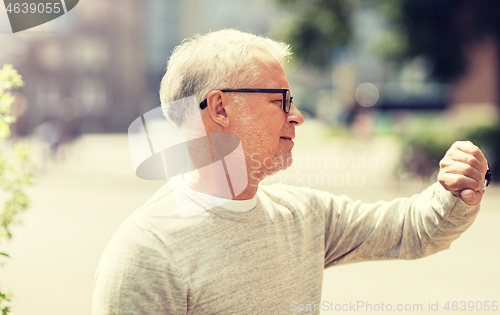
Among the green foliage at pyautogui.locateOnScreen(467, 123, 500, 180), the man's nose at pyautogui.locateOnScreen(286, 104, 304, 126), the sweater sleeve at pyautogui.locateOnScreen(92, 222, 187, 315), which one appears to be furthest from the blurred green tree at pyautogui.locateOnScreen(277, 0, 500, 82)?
the sweater sleeve at pyautogui.locateOnScreen(92, 222, 187, 315)

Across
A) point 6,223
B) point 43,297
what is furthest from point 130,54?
point 6,223

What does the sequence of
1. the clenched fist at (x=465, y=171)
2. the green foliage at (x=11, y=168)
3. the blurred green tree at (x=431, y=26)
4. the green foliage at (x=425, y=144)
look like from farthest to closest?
the blurred green tree at (x=431, y=26), the green foliage at (x=425, y=144), the green foliage at (x=11, y=168), the clenched fist at (x=465, y=171)

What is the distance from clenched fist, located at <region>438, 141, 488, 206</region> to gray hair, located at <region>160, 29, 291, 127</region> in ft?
2.24

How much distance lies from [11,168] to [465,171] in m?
1.66

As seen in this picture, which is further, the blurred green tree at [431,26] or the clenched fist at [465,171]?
→ the blurred green tree at [431,26]

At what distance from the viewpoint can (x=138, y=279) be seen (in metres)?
1.29

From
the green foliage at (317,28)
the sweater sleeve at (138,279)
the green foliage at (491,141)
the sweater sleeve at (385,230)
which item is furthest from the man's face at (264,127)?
the green foliage at (317,28)

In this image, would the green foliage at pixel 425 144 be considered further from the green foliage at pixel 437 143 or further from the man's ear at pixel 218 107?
the man's ear at pixel 218 107

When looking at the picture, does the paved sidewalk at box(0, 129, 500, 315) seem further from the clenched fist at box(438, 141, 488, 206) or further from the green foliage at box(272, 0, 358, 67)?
the green foliage at box(272, 0, 358, 67)

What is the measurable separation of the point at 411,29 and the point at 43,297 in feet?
29.5

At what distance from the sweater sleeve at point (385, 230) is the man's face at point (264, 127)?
13.3 inches

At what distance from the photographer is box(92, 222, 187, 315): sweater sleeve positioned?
1.28 meters

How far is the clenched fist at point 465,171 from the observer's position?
1466 mm

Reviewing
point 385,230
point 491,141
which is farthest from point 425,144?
point 385,230
